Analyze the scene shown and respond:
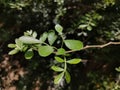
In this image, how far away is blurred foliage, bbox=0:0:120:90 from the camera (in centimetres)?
185

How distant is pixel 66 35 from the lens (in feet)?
6.69

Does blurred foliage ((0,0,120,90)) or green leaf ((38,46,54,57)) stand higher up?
green leaf ((38,46,54,57))

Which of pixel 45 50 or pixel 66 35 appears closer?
pixel 45 50

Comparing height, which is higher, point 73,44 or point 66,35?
point 73,44

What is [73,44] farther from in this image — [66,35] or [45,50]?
[66,35]

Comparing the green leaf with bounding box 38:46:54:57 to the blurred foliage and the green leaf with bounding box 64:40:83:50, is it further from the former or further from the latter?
the blurred foliage

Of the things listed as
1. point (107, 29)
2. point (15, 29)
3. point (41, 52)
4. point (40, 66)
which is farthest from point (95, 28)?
point (41, 52)

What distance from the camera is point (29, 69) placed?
2.12m

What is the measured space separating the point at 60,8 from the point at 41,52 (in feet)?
3.43

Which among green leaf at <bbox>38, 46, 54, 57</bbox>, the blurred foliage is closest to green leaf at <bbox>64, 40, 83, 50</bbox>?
green leaf at <bbox>38, 46, 54, 57</bbox>

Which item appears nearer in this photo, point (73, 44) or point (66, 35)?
point (73, 44)

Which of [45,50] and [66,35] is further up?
[45,50]

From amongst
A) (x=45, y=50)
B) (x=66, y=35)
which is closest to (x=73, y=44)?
(x=45, y=50)

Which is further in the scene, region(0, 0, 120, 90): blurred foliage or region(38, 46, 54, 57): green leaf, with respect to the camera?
region(0, 0, 120, 90): blurred foliage
